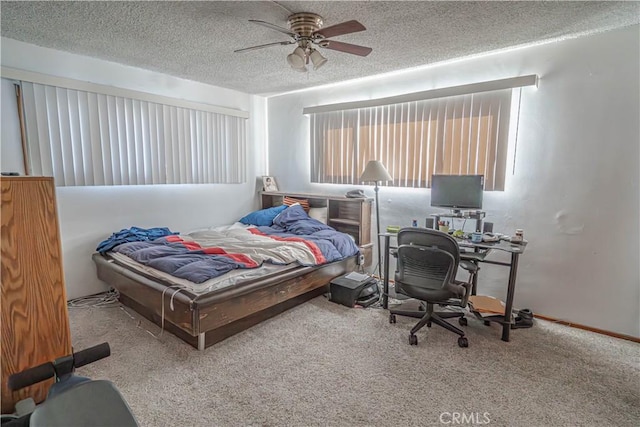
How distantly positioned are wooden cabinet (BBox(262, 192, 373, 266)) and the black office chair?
132 cm

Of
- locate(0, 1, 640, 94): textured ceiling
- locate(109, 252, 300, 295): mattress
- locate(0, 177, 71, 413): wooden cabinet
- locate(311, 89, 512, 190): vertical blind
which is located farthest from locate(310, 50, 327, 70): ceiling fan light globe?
locate(0, 177, 71, 413): wooden cabinet

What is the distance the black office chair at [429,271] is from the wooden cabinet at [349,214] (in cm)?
132

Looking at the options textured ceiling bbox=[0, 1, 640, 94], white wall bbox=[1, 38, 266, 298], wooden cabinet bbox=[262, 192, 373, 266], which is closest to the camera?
→ textured ceiling bbox=[0, 1, 640, 94]

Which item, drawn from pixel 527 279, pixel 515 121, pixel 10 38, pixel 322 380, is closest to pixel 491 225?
pixel 527 279

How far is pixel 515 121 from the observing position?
3.09 m

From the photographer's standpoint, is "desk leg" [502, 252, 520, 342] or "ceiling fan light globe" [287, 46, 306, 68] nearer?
"ceiling fan light globe" [287, 46, 306, 68]

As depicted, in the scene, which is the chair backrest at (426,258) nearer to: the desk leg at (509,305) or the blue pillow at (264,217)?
the desk leg at (509,305)

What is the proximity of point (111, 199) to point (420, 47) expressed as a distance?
11.5ft

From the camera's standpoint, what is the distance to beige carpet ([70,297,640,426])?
5.85 ft

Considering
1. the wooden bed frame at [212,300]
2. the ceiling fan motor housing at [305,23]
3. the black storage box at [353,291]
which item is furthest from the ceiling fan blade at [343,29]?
the black storage box at [353,291]

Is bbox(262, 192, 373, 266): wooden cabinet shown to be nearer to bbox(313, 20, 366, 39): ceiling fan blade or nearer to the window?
the window

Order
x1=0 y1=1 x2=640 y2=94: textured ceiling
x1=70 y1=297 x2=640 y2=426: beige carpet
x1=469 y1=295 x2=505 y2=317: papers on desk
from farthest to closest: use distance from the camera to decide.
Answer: x1=469 y1=295 x2=505 y2=317: papers on desk → x1=0 y1=1 x2=640 y2=94: textured ceiling → x1=70 y1=297 x2=640 y2=426: beige carpet

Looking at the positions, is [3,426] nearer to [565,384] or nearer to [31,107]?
[565,384]

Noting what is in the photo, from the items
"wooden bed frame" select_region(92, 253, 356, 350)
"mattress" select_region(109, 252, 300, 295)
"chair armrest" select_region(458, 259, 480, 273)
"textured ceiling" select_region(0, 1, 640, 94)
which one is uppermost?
"textured ceiling" select_region(0, 1, 640, 94)
